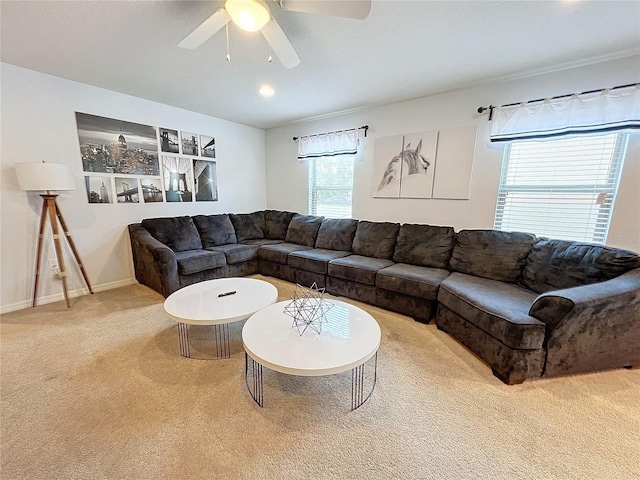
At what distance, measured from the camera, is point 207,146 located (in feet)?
13.2

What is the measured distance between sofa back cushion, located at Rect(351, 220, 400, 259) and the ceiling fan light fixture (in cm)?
243

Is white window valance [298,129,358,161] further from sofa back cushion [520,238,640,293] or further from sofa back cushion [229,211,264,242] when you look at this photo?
sofa back cushion [520,238,640,293]

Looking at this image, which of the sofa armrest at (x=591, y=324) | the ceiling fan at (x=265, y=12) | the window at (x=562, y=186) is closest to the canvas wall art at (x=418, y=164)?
the window at (x=562, y=186)

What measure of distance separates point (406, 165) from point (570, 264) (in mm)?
1944

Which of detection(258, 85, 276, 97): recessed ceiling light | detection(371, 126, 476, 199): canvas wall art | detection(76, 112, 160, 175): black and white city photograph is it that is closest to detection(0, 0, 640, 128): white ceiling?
detection(258, 85, 276, 97): recessed ceiling light

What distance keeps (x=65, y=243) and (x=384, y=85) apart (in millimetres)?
3976

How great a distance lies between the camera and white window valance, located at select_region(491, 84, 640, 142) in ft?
6.95

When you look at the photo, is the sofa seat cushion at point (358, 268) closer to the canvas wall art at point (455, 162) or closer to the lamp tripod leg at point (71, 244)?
the canvas wall art at point (455, 162)

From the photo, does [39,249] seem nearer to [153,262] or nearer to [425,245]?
[153,262]

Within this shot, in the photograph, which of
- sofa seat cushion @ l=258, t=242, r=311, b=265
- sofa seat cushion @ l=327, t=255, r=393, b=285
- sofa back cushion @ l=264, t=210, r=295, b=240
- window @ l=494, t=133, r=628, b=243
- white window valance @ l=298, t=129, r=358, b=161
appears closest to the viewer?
window @ l=494, t=133, r=628, b=243

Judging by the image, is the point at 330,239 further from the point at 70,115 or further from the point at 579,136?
the point at 70,115

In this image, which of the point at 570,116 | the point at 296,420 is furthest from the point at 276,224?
the point at 570,116

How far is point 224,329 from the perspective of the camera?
2.39 meters

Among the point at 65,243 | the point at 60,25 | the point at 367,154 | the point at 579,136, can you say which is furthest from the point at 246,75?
the point at 579,136
